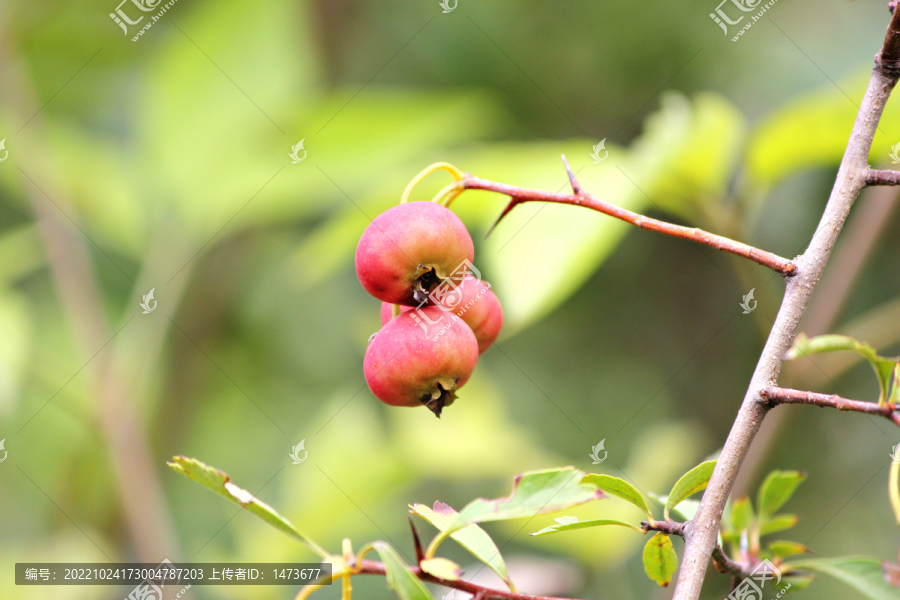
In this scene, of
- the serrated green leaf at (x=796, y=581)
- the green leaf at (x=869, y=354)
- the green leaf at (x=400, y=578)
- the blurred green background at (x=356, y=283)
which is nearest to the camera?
the green leaf at (x=400, y=578)

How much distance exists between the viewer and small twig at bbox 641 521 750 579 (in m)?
0.51

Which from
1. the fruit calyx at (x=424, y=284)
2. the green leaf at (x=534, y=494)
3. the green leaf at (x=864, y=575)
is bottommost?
the green leaf at (x=864, y=575)

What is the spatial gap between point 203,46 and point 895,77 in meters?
1.65

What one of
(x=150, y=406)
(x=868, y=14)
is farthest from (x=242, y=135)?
(x=868, y=14)

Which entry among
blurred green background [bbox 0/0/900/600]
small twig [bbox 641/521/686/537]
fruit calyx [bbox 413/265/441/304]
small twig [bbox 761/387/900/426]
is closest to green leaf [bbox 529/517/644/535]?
small twig [bbox 641/521/686/537]

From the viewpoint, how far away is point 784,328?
485 millimetres

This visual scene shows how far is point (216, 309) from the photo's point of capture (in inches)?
84.4

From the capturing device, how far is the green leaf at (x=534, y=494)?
0.48 m

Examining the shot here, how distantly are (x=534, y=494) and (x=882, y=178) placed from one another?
1.13 feet

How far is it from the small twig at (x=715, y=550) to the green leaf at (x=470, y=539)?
0.40 feet

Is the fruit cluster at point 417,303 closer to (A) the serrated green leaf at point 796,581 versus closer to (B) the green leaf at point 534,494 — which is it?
(B) the green leaf at point 534,494

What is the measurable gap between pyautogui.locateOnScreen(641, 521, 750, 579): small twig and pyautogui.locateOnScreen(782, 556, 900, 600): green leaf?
0.07 metres

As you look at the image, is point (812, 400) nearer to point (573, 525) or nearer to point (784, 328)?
point (784, 328)

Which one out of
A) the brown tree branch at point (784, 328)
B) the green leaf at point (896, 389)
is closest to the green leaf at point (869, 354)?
the green leaf at point (896, 389)
